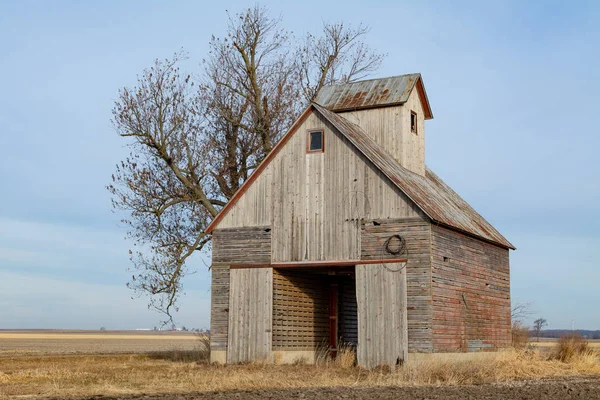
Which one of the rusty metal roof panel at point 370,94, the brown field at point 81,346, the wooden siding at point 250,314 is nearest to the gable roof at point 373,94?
the rusty metal roof panel at point 370,94

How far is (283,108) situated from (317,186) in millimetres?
12113

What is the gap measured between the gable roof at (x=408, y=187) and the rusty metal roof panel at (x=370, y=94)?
109cm

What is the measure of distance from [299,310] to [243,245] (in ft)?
10.8

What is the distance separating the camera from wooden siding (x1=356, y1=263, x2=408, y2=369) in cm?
2369

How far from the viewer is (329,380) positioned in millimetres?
20547

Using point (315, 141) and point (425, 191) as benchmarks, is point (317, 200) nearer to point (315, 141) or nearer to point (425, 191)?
point (315, 141)

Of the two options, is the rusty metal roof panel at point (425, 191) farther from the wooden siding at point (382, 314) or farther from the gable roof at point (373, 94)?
the wooden siding at point (382, 314)

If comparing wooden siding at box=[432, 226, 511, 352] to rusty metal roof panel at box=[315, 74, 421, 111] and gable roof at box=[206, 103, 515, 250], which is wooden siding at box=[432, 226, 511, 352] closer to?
gable roof at box=[206, 103, 515, 250]

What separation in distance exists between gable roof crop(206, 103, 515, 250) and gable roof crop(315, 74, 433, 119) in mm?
1117

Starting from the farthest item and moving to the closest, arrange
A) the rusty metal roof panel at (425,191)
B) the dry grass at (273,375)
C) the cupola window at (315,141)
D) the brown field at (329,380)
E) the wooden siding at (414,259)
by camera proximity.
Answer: the cupola window at (315,141) < the rusty metal roof panel at (425,191) < the wooden siding at (414,259) < the dry grass at (273,375) < the brown field at (329,380)

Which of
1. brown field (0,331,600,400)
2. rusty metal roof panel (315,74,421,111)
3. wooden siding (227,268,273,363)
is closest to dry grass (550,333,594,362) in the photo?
brown field (0,331,600,400)

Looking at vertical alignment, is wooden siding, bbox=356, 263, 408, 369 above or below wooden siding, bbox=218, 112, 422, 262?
below

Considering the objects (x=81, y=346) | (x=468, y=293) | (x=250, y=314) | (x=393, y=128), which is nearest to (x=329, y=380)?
(x=250, y=314)

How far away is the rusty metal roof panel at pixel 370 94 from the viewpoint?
2925 centimetres
